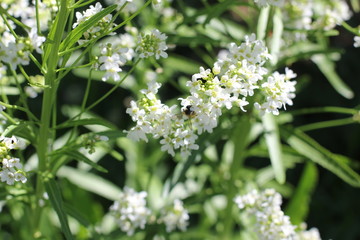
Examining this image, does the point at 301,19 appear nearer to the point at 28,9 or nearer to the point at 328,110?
the point at 328,110

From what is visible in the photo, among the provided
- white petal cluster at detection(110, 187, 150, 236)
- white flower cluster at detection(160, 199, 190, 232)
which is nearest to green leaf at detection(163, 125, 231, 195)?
white petal cluster at detection(110, 187, 150, 236)

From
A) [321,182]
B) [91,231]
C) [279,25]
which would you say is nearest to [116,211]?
[91,231]

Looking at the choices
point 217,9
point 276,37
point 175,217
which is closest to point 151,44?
point 217,9

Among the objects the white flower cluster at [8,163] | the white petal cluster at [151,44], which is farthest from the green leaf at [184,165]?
the white flower cluster at [8,163]

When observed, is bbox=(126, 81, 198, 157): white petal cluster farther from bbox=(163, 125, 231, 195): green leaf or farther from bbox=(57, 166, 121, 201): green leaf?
bbox=(57, 166, 121, 201): green leaf

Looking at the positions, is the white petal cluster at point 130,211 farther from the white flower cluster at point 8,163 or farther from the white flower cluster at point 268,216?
the white flower cluster at point 8,163

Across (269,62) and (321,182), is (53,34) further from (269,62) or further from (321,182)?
(321,182)
